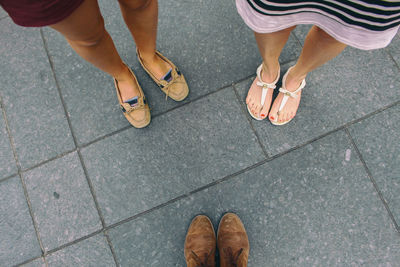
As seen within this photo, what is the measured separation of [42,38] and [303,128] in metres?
2.11

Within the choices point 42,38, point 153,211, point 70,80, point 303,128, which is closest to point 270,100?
point 303,128

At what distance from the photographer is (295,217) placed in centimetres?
171

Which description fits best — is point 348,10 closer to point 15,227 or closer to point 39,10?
point 39,10

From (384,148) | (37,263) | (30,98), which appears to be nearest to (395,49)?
(384,148)

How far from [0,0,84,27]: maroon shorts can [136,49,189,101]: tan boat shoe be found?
0.91 metres

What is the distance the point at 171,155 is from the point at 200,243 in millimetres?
598

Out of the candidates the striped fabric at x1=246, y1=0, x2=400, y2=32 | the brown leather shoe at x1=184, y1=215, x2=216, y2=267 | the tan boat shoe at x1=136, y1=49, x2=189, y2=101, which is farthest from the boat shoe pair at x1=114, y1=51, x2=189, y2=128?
the striped fabric at x1=246, y1=0, x2=400, y2=32

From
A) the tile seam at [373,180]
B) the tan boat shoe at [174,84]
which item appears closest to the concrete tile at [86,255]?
the tan boat shoe at [174,84]

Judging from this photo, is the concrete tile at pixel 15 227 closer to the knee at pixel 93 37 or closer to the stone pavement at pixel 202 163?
the stone pavement at pixel 202 163

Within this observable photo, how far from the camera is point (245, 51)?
1.98 metres

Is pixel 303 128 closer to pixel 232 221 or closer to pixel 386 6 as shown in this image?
pixel 232 221

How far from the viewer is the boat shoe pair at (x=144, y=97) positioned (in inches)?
71.0

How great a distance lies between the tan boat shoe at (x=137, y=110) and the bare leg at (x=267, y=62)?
72cm

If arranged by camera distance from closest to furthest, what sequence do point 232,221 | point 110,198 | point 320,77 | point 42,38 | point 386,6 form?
point 386,6 → point 232,221 → point 110,198 → point 320,77 → point 42,38
